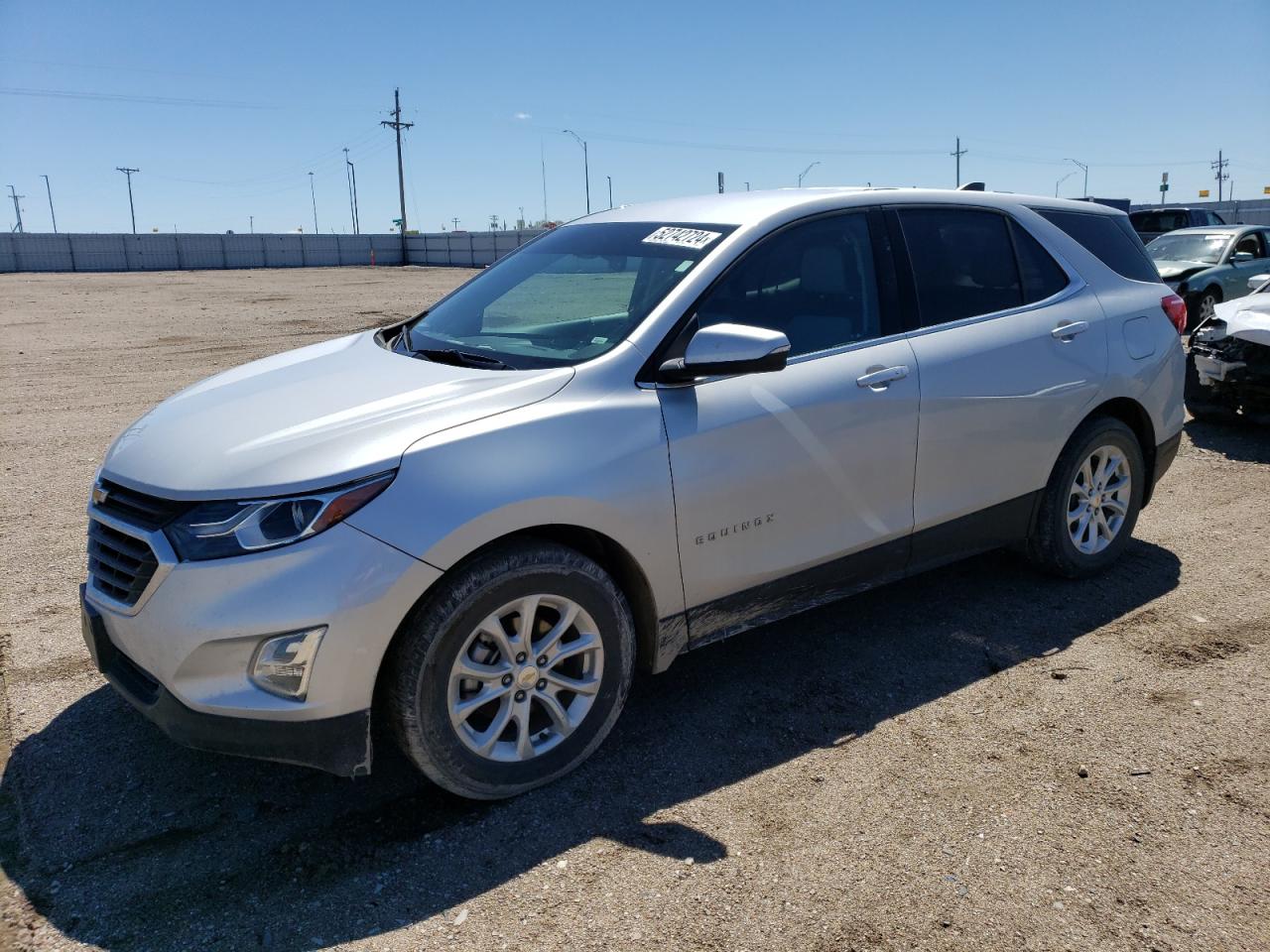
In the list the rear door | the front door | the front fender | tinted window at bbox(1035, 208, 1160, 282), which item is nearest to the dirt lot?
the front door

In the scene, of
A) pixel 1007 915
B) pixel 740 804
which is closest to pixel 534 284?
pixel 740 804

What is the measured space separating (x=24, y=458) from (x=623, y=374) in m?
6.62

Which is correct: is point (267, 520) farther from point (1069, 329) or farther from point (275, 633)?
point (1069, 329)

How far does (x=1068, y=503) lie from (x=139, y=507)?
3.99m

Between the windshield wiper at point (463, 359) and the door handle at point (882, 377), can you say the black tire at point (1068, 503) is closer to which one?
the door handle at point (882, 377)

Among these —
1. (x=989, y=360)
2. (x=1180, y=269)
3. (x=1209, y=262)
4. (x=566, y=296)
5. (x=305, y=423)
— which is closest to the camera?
(x=305, y=423)

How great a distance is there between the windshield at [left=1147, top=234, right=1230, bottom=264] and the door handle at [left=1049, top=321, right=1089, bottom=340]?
12215mm

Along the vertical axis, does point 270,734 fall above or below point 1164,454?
below

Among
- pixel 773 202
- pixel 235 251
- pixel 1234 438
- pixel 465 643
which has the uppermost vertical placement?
pixel 235 251

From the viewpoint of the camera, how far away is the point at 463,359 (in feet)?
12.0

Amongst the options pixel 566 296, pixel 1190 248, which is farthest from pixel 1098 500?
pixel 1190 248

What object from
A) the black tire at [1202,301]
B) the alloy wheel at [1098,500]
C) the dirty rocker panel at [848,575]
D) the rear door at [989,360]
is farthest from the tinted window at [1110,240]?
the black tire at [1202,301]

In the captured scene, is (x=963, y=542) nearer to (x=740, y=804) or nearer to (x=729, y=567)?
(x=729, y=567)

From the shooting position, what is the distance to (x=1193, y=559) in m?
5.39
